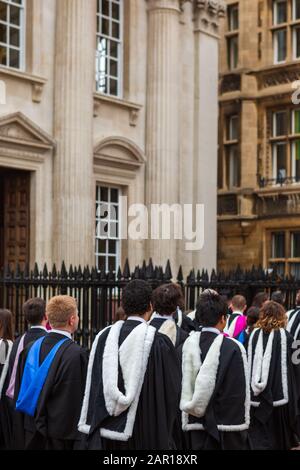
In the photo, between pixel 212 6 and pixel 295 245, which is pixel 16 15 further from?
pixel 295 245

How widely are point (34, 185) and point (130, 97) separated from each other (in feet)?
12.2

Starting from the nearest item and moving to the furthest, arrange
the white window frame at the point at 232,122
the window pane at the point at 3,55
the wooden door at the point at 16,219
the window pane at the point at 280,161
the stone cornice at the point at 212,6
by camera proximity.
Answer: the window pane at the point at 3,55 < the wooden door at the point at 16,219 < the stone cornice at the point at 212,6 < the window pane at the point at 280,161 < the white window frame at the point at 232,122

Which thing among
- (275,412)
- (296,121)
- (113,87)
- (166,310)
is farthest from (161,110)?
(166,310)

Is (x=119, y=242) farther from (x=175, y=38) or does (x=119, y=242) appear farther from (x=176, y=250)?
(x=175, y=38)

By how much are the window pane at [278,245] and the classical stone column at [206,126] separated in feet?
15.7

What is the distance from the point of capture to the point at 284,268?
89.4 ft

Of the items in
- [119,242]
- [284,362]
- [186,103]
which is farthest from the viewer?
[186,103]

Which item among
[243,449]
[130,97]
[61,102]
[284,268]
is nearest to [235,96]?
[284,268]

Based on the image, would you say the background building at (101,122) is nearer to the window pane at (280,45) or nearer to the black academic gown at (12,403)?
the window pane at (280,45)

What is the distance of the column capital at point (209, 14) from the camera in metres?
22.9

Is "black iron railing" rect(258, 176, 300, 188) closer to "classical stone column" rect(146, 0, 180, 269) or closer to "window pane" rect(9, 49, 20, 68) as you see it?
"classical stone column" rect(146, 0, 180, 269)

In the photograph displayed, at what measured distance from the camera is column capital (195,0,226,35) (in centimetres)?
2294

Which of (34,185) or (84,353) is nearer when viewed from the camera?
(84,353)

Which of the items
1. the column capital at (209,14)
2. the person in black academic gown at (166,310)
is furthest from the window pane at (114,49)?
the person in black academic gown at (166,310)
